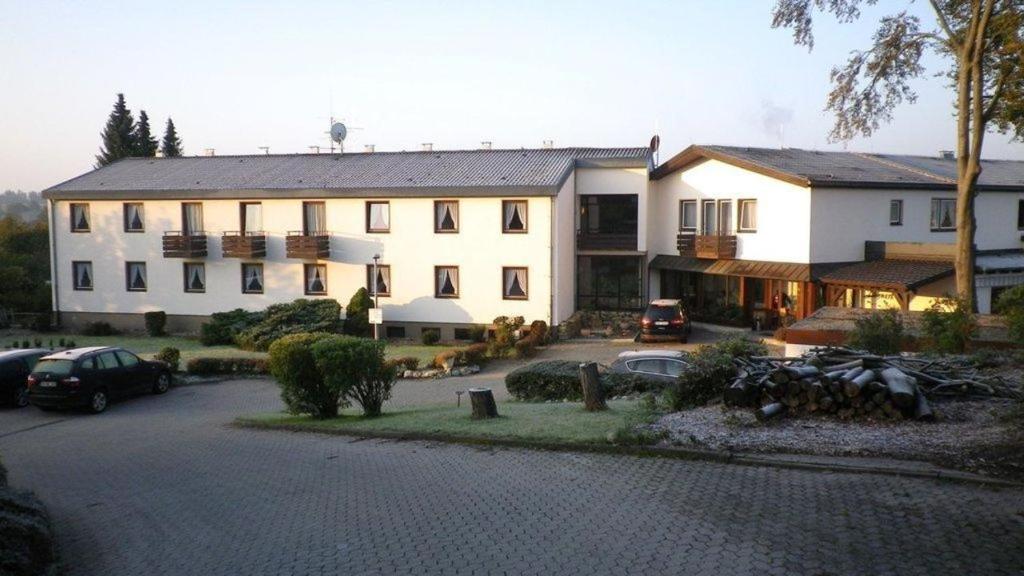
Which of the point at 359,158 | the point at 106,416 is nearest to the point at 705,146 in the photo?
the point at 359,158

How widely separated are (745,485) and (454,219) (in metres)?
25.3

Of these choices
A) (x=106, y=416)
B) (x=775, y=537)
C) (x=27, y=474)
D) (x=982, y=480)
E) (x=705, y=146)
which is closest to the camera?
(x=775, y=537)

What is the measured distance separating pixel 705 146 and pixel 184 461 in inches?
961

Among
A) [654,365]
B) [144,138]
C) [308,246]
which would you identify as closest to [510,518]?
[654,365]

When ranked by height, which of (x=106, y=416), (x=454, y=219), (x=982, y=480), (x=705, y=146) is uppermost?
(x=705, y=146)

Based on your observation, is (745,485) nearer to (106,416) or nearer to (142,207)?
(106,416)

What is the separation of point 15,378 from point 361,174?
17.8 metres

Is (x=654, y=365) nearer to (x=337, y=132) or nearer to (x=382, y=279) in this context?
(x=382, y=279)

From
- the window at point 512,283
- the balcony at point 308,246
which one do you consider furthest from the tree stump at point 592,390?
the balcony at point 308,246

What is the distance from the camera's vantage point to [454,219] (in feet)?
111

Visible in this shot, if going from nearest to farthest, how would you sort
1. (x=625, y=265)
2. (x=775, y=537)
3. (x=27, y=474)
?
(x=775, y=537) < (x=27, y=474) < (x=625, y=265)

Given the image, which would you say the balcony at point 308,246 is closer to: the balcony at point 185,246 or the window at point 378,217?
the window at point 378,217

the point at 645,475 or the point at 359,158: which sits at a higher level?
the point at 359,158

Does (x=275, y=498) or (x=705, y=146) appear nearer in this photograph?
(x=275, y=498)
